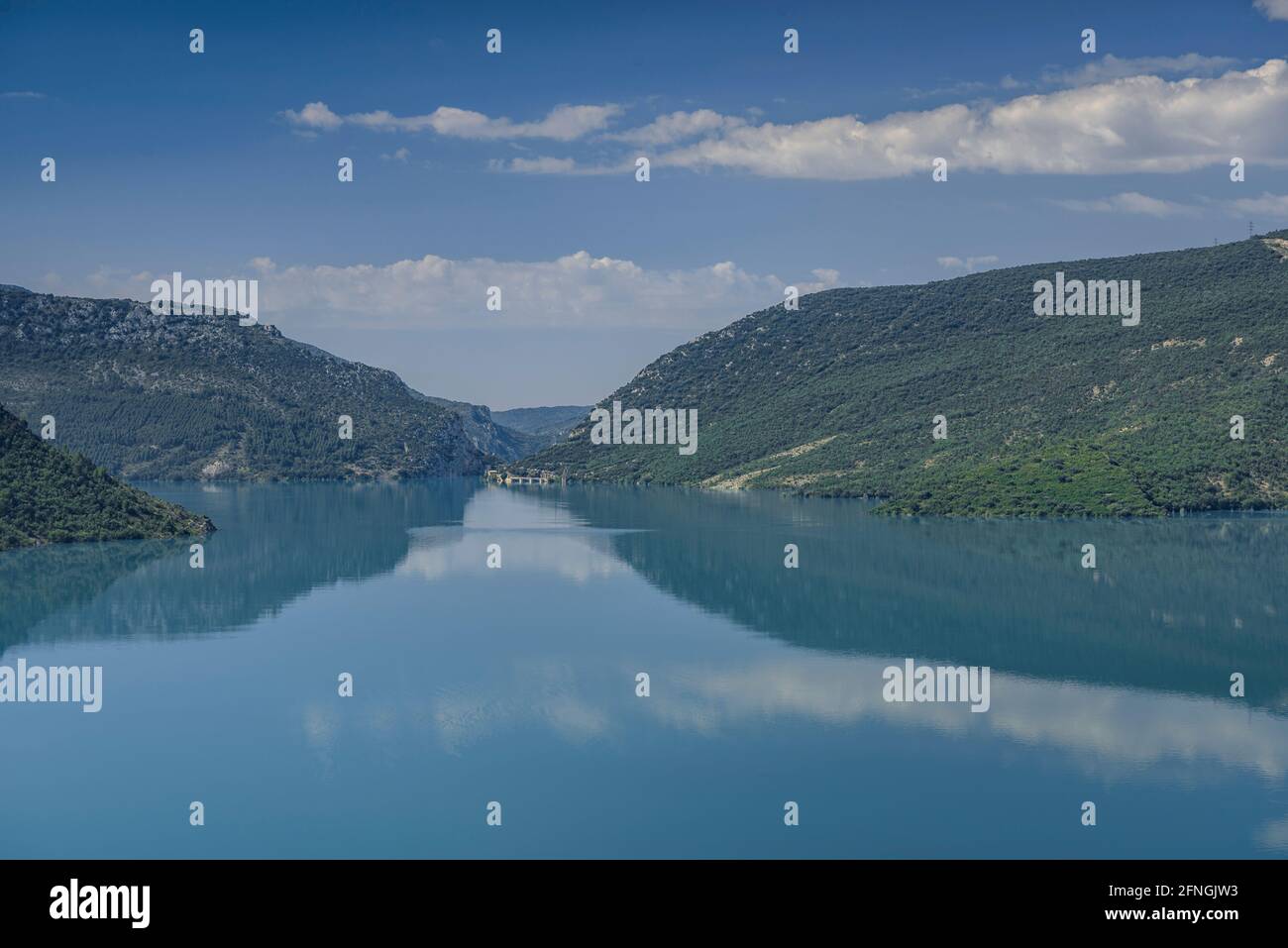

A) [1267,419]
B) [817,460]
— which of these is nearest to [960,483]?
[1267,419]

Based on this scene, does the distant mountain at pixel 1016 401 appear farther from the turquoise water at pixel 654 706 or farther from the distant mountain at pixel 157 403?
the distant mountain at pixel 157 403

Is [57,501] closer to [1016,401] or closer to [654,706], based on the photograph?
[654,706]

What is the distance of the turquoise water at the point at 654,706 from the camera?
25438mm

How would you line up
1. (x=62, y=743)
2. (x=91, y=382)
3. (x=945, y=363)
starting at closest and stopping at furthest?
(x=62, y=743), (x=945, y=363), (x=91, y=382)

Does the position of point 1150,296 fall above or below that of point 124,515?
above

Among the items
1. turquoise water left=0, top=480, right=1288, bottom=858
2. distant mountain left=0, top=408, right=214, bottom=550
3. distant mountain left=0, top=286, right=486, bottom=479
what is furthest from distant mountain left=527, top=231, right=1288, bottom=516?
distant mountain left=0, top=408, right=214, bottom=550

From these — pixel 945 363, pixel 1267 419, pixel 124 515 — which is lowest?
pixel 124 515

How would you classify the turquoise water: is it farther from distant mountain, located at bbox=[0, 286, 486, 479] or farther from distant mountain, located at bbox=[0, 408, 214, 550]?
distant mountain, located at bbox=[0, 286, 486, 479]

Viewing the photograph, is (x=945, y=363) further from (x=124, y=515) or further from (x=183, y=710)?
(x=183, y=710)

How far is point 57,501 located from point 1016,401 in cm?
9415

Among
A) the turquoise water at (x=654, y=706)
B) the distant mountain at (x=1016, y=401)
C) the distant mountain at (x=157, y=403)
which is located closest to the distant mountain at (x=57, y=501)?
the turquoise water at (x=654, y=706)

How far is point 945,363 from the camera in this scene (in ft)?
513

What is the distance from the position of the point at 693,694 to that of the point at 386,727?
9371mm
